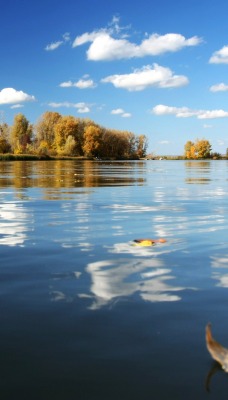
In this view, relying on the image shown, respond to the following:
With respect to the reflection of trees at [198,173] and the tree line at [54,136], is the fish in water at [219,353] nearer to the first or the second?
the reflection of trees at [198,173]

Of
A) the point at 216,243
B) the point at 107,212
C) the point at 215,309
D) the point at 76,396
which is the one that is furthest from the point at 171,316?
the point at 107,212

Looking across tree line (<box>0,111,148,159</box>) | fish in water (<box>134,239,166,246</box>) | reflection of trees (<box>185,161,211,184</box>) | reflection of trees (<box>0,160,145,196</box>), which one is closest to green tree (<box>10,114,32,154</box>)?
tree line (<box>0,111,148,159</box>)

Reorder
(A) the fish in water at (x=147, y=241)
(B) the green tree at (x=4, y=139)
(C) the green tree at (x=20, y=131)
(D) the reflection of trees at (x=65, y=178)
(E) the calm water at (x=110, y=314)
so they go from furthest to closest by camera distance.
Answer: (C) the green tree at (x=20, y=131), (B) the green tree at (x=4, y=139), (D) the reflection of trees at (x=65, y=178), (A) the fish in water at (x=147, y=241), (E) the calm water at (x=110, y=314)

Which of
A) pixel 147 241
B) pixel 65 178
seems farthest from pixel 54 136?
pixel 147 241

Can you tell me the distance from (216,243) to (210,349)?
4145mm

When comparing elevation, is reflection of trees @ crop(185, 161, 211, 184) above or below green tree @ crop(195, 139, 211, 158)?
below

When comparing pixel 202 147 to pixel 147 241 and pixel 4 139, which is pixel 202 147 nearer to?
pixel 4 139

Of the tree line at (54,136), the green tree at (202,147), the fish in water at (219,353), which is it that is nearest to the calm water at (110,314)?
the fish in water at (219,353)

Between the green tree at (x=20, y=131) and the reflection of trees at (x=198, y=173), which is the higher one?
the green tree at (x=20, y=131)

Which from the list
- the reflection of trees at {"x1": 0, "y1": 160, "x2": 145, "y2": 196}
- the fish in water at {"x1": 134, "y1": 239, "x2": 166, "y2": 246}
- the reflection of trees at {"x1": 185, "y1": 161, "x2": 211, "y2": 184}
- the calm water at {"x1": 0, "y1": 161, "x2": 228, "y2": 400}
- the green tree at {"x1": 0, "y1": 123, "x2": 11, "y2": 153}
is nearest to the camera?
the calm water at {"x1": 0, "y1": 161, "x2": 228, "y2": 400}

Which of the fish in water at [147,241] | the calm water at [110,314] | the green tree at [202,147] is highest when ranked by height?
the green tree at [202,147]

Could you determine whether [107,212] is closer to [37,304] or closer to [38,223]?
[38,223]

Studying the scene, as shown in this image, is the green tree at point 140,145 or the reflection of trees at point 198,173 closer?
the reflection of trees at point 198,173

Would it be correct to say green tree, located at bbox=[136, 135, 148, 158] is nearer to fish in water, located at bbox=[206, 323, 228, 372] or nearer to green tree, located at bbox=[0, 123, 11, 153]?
green tree, located at bbox=[0, 123, 11, 153]
